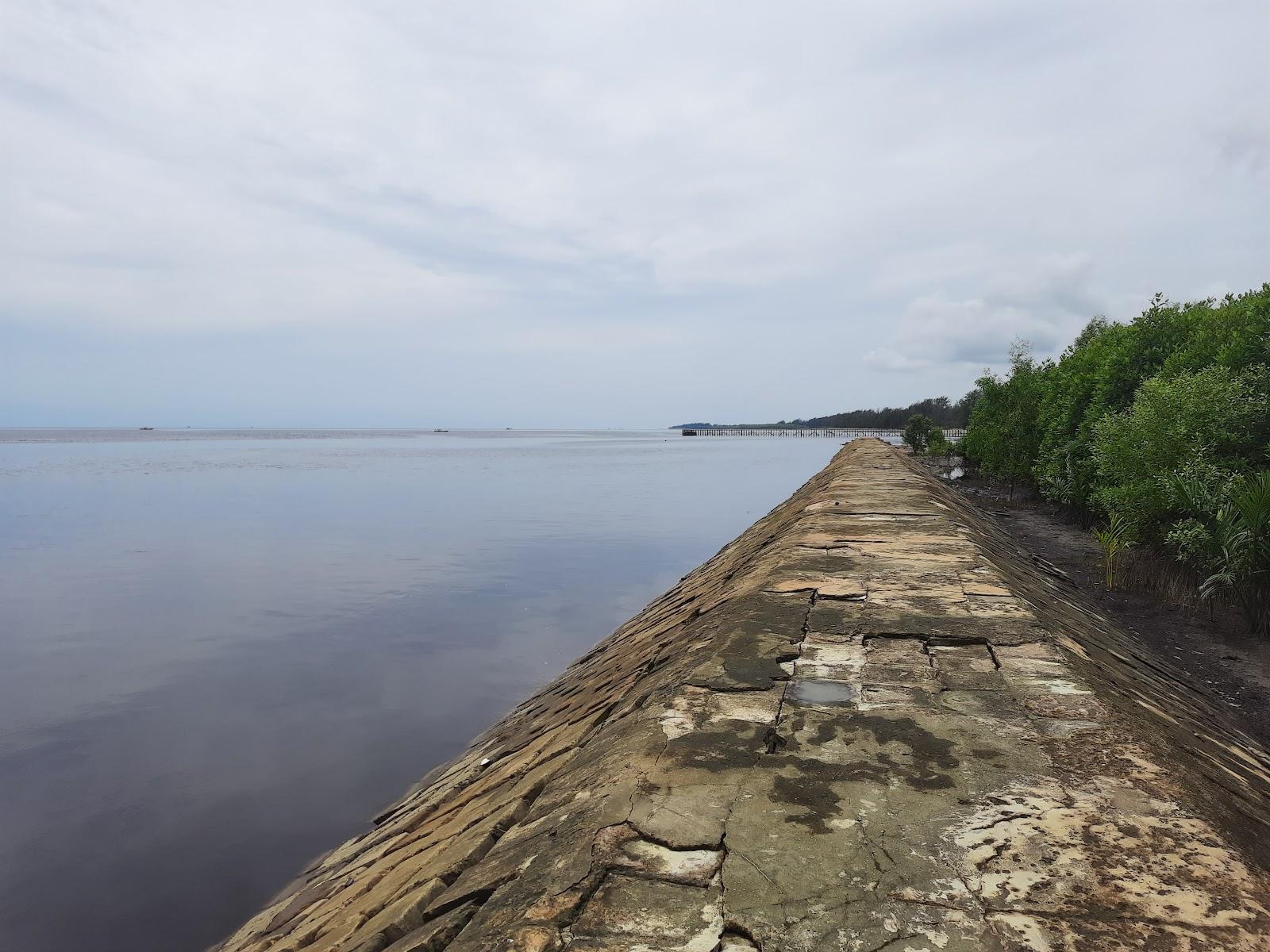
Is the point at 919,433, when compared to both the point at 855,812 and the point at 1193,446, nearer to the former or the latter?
the point at 1193,446

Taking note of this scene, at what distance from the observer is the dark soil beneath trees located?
18.5 ft

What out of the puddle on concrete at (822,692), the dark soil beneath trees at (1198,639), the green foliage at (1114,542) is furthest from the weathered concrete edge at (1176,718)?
the green foliage at (1114,542)

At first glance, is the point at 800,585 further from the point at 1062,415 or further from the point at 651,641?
the point at 1062,415

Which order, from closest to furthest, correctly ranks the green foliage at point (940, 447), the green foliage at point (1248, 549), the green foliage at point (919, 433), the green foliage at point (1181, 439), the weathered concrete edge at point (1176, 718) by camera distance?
1. the weathered concrete edge at point (1176, 718)
2. the green foliage at point (1248, 549)
3. the green foliage at point (1181, 439)
4. the green foliage at point (940, 447)
5. the green foliage at point (919, 433)

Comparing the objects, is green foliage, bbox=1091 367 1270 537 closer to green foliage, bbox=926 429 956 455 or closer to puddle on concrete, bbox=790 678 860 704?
puddle on concrete, bbox=790 678 860 704

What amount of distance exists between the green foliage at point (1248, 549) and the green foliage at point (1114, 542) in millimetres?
2086

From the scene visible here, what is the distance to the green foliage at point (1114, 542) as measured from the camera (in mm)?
9680

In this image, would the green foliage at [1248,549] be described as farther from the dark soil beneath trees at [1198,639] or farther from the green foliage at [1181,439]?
the green foliage at [1181,439]

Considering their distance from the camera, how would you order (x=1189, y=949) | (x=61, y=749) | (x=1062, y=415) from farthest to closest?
(x=1062, y=415) → (x=61, y=749) → (x=1189, y=949)

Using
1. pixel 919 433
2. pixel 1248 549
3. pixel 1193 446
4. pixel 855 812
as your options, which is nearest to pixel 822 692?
pixel 855 812

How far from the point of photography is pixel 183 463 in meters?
43.1

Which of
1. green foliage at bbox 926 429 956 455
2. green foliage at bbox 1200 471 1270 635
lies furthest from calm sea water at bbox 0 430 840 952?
green foliage at bbox 926 429 956 455

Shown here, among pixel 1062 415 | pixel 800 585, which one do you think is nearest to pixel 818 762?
pixel 800 585

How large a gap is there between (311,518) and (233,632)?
10263 millimetres
